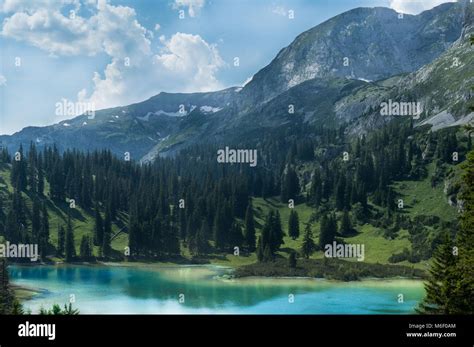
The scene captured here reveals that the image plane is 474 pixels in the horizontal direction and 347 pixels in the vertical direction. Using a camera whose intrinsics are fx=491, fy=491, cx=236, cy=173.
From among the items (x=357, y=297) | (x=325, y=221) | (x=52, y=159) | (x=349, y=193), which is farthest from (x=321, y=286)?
(x=52, y=159)

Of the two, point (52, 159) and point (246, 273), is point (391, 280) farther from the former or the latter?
point (52, 159)


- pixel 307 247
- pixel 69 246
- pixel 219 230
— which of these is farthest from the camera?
pixel 219 230

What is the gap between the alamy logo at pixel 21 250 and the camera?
13275cm

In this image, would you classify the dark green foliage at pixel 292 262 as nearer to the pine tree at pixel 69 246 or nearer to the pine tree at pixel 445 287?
the pine tree at pixel 69 246

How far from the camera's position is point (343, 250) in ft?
431

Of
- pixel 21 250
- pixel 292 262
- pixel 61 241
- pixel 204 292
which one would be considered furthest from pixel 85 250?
pixel 204 292

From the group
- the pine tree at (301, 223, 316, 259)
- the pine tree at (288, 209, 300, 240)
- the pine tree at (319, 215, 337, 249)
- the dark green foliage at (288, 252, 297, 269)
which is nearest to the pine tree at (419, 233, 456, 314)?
the dark green foliage at (288, 252, 297, 269)

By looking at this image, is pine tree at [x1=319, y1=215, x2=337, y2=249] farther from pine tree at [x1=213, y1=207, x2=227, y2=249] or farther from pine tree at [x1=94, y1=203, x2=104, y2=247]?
pine tree at [x1=94, y1=203, x2=104, y2=247]

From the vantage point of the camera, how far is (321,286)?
9444 centimetres
